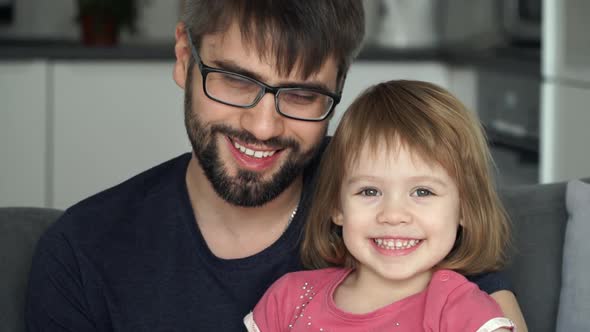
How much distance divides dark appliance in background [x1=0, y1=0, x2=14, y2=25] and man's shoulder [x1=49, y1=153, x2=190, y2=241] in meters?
2.31

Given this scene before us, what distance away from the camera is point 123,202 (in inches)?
71.2

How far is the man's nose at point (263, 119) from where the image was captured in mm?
1667

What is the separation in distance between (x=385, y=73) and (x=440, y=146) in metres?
2.17

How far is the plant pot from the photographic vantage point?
12.3 feet

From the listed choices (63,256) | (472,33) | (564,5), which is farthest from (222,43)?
(472,33)

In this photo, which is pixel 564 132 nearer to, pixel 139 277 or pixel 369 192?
pixel 369 192

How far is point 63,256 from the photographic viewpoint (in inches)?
67.6

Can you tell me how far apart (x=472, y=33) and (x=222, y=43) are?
6.77ft

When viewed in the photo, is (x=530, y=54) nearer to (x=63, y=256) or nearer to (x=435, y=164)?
(x=435, y=164)

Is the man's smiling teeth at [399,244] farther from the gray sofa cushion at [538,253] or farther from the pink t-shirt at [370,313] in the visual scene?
the gray sofa cushion at [538,253]

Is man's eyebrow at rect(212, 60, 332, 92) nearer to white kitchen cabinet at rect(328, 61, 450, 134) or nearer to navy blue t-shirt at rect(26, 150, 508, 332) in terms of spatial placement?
navy blue t-shirt at rect(26, 150, 508, 332)

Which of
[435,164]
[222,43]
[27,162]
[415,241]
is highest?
[222,43]

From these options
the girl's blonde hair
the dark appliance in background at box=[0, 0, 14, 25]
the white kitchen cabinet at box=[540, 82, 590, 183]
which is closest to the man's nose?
the girl's blonde hair

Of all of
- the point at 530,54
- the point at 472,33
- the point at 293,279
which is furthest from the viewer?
the point at 472,33
